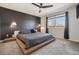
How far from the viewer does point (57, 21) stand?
253 cm

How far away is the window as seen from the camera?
2555 millimetres

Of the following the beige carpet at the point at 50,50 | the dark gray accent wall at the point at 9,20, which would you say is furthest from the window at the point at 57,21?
the dark gray accent wall at the point at 9,20

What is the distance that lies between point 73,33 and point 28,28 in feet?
9.04

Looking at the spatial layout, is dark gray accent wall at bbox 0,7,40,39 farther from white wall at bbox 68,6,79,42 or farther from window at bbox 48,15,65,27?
white wall at bbox 68,6,79,42

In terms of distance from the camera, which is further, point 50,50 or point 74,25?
point 74,25

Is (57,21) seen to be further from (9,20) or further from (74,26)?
(9,20)

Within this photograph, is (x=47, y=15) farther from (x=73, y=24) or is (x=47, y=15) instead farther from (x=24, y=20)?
(x=24, y=20)

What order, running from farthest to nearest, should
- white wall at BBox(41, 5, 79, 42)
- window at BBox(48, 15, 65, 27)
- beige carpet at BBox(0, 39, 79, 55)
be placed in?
1. white wall at BBox(41, 5, 79, 42)
2. window at BBox(48, 15, 65, 27)
3. beige carpet at BBox(0, 39, 79, 55)

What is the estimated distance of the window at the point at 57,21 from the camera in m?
2.55

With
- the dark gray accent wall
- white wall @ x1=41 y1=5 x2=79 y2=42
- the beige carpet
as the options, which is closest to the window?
white wall @ x1=41 y1=5 x2=79 y2=42

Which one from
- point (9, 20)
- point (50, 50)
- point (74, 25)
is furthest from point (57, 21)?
point (9, 20)

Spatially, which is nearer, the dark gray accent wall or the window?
the window

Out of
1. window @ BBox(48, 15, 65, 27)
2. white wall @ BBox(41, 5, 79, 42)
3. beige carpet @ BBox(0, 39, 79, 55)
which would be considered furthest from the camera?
white wall @ BBox(41, 5, 79, 42)

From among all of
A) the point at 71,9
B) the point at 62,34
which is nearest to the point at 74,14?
the point at 71,9
